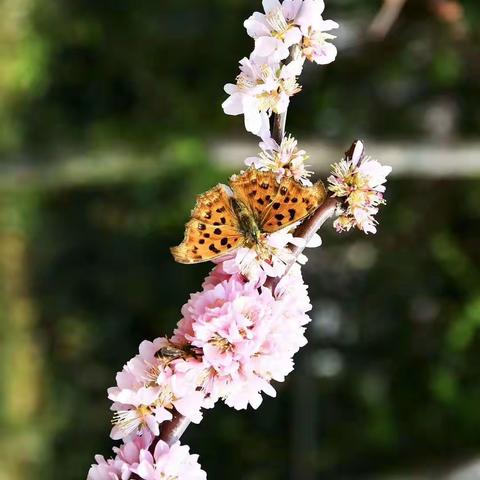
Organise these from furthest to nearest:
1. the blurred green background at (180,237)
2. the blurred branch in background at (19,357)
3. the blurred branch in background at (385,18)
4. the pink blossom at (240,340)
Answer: the blurred branch in background at (19,357) → the blurred green background at (180,237) → the blurred branch in background at (385,18) → the pink blossom at (240,340)

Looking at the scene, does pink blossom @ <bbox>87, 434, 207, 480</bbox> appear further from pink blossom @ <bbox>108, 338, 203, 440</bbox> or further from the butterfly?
the butterfly

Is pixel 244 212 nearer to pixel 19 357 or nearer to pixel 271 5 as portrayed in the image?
pixel 271 5

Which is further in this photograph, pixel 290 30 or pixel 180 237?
pixel 180 237

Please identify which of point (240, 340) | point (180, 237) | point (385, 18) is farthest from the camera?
point (180, 237)

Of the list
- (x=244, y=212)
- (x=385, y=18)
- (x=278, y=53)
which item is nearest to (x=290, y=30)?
(x=278, y=53)

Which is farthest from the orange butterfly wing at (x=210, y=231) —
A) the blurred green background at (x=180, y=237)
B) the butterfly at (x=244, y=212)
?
the blurred green background at (x=180, y=237)

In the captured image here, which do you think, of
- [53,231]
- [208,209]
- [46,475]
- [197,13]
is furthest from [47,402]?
[208,209]

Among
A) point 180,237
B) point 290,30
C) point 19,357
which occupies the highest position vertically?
point 180,237

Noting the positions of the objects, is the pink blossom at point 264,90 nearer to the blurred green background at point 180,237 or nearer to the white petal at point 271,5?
the white petal at point 271,5
